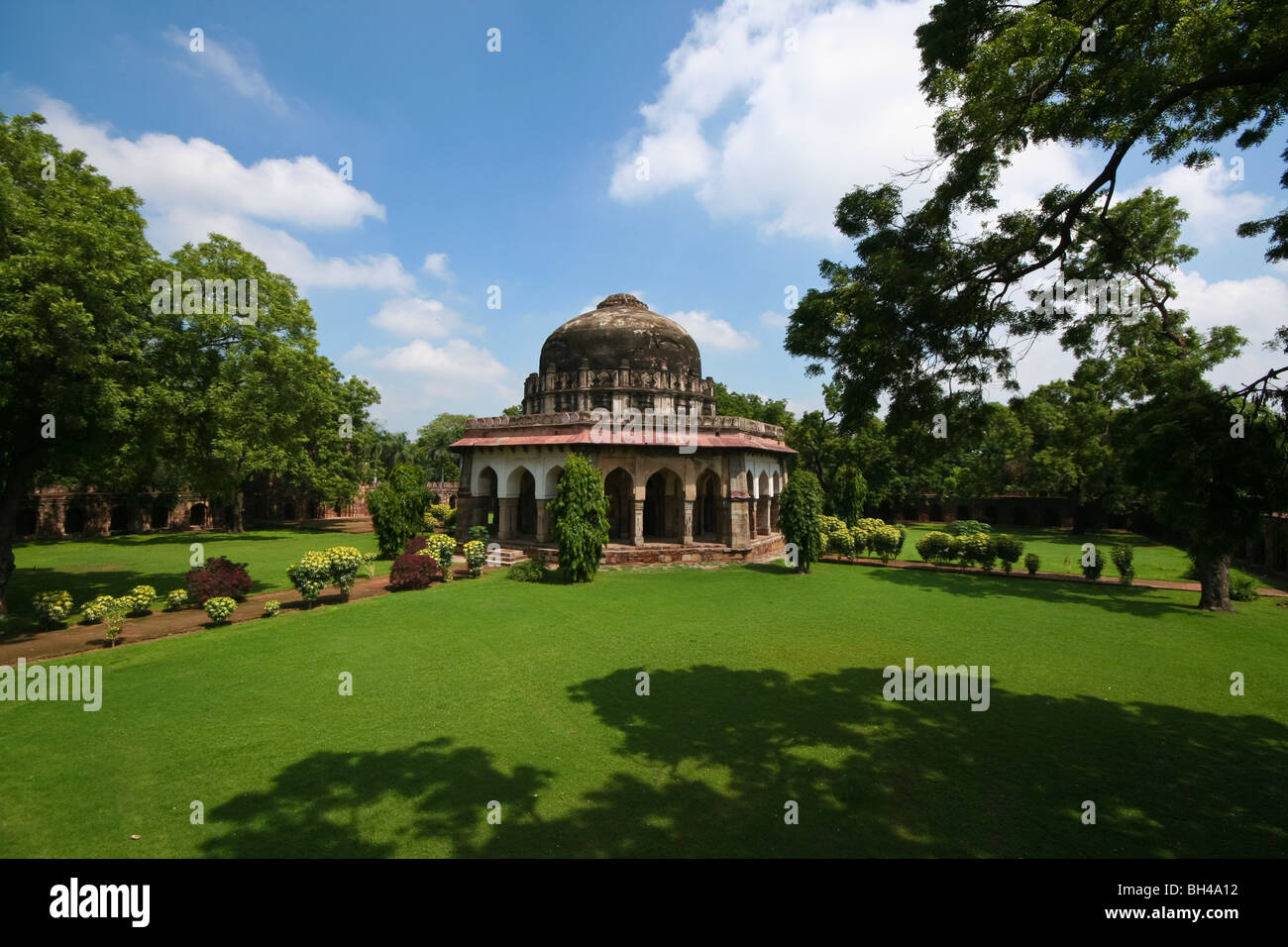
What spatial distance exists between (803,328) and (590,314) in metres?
22.3

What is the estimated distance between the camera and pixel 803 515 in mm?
19875

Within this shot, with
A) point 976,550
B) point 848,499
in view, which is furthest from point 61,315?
point 848,499

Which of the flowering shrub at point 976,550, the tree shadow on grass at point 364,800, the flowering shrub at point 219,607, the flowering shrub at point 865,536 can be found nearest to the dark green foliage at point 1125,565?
the flowering shrub at point 976,550

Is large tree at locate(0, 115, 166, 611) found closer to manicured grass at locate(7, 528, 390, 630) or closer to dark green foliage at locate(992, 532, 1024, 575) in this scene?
manicured grass at locate(7, 528, 390, 630)

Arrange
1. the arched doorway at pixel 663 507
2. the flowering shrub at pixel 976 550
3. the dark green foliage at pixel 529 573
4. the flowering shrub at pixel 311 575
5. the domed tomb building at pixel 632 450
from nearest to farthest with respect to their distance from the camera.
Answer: the flowering shrub at pixel 311 575
the dark green foliage at pixel 529 573
the flowering shrub at pixel 976 550
the domed tomb building at pixel 632 450
the arched doorway at pixel 663 507

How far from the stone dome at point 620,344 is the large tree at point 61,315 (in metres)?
15.4

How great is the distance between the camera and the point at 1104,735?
741cm

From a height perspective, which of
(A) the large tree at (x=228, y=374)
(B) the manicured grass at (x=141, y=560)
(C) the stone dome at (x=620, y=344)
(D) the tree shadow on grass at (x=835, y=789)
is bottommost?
(D) the tree shadow on grass at (x=835, y=789)

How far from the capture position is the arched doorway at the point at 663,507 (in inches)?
988

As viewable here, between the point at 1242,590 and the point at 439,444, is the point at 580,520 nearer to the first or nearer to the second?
the point at 1242,590

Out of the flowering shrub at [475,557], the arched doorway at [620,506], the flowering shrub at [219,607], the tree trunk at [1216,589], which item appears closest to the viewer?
the flowering shrub at [219,607]

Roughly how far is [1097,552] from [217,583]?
27910 millimetres

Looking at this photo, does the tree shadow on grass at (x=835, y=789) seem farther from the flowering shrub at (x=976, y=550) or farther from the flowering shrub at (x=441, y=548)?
the flowering shrub at (x=441, y=548)

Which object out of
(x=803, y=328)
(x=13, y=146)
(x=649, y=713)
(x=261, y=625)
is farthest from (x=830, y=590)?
(x=13, y=146)
